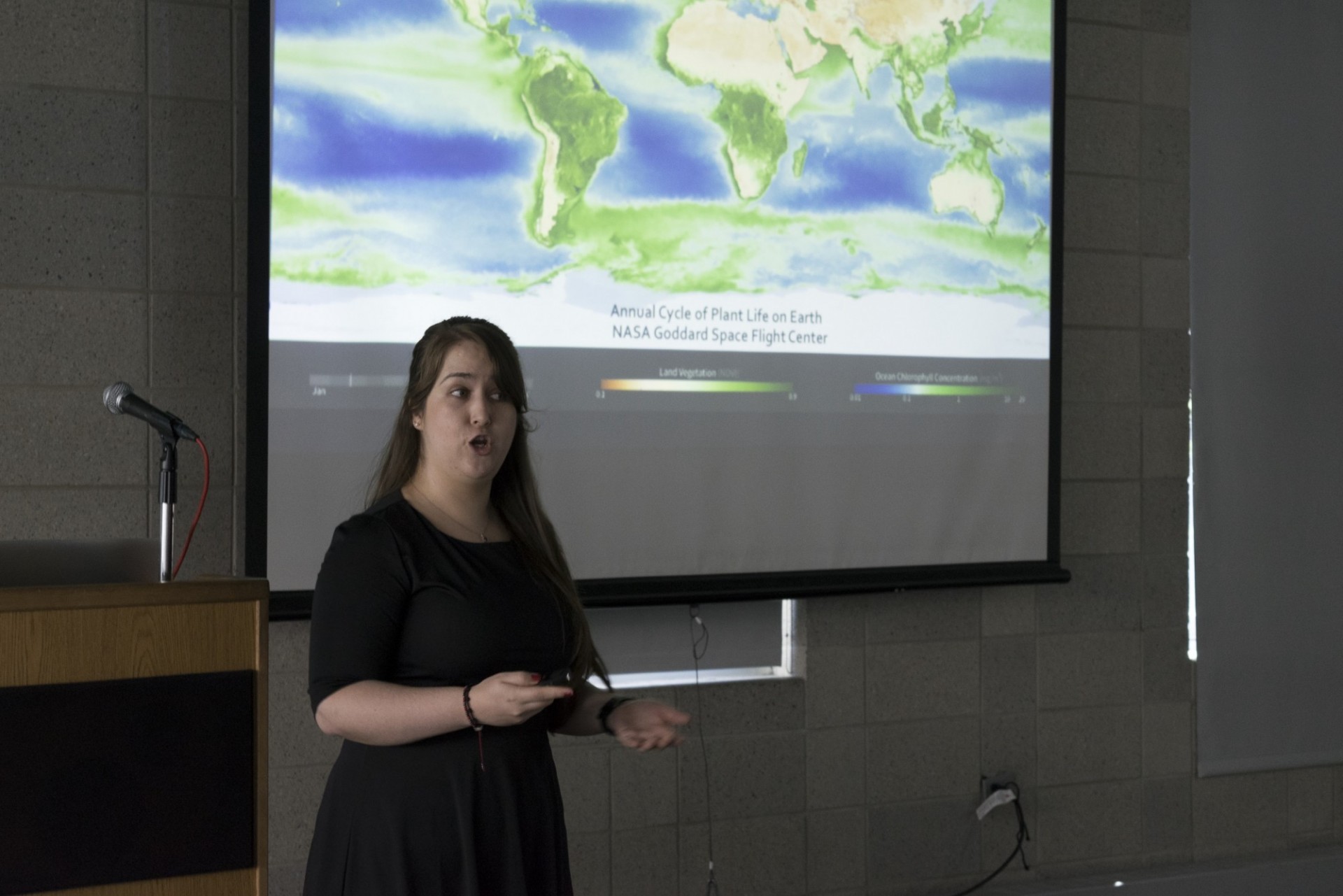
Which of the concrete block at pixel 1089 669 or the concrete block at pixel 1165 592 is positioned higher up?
the concrete block at pixel 1165 592

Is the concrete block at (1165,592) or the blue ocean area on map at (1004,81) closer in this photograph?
the blue ocean area on map at (1004,81)

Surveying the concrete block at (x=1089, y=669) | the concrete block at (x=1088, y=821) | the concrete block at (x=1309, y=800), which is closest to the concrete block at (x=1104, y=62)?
the concrete block at (x=1089, y=669)

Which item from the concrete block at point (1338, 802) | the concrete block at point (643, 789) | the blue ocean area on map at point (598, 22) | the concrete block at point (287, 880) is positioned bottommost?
the concrete block at point (1338, 802)

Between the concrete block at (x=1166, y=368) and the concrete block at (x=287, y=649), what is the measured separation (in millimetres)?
2515

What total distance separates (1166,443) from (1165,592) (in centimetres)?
45

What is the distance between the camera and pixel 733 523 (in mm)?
A: 3186

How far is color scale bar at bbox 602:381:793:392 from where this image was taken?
3080 mm

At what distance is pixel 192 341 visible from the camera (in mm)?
2805

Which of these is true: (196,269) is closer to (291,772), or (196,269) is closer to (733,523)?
(291,772)

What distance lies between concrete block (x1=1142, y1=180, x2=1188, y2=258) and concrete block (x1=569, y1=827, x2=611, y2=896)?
7.67 ft

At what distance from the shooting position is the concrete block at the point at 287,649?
2.85m

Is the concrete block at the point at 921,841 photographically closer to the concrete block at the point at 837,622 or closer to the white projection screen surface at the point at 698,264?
the concrete block at the point at 837,622

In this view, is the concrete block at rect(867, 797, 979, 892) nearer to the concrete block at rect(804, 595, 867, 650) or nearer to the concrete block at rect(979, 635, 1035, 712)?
the concrete block at rect(979, 635, 1035, 712)

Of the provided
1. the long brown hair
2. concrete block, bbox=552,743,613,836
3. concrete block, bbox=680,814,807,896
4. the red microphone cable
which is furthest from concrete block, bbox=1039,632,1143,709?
the red microphone cable
